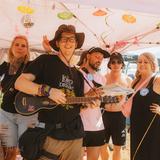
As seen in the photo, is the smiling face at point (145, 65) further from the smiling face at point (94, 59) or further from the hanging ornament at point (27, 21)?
the hanging ornament at point (27, 21)

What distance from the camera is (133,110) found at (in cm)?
192

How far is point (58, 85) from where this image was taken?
1.36 meters

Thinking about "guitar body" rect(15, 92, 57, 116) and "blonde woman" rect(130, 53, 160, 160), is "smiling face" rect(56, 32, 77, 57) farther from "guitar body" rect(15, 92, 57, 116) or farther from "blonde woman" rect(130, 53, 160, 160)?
"blonde woman" rect(130, 53, 160, 160)

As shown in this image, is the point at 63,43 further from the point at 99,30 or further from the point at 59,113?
the point at 99,30

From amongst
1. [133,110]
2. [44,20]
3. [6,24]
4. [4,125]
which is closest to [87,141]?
[133,110]

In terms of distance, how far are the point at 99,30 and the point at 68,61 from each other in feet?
5.01

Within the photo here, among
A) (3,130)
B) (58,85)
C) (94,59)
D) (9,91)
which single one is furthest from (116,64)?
(58,85)

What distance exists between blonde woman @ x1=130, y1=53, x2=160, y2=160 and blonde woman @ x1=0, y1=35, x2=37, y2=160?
64 centimetres

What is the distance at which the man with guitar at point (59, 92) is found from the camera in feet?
4.31

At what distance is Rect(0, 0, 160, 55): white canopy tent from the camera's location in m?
2.39

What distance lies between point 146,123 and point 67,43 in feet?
2.57

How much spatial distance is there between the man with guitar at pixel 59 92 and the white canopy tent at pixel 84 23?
2.59 feet

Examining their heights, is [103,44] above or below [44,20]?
below

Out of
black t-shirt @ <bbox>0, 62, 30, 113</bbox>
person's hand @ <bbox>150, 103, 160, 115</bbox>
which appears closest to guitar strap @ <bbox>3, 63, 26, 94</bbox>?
black t-shirt @ <bbox>0, 62, 30, 113</bbox>
